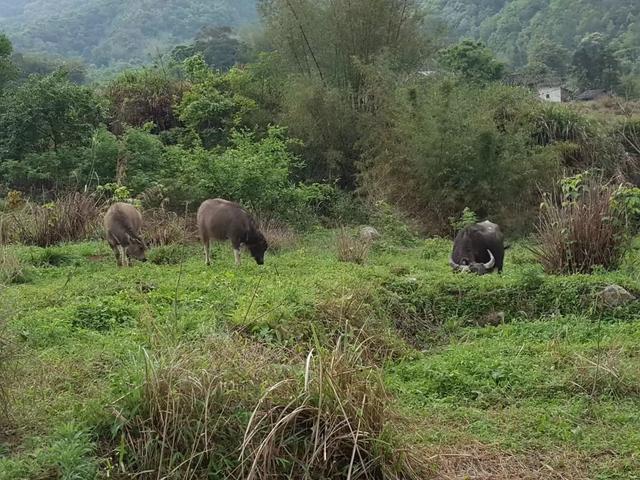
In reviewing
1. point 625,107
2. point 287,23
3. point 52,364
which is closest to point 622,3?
point 625,107

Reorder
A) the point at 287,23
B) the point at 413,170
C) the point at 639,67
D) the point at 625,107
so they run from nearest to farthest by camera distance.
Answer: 1. the point at 413,170
2. the point at 287,23
3. the point at 625,107
4. the point at 639,67

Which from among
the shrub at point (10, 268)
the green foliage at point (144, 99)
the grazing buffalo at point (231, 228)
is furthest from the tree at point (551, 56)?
the shrub at point (10, 268)

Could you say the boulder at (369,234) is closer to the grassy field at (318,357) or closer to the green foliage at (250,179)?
the green foliage at (250,179)

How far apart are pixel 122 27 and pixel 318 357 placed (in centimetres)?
5081

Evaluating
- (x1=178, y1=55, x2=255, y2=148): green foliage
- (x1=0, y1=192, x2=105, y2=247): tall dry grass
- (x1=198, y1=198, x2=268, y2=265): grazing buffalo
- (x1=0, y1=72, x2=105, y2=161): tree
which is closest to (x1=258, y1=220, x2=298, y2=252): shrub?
(x1=198, y1=198, x2=268, y2=265): grazing buffalo

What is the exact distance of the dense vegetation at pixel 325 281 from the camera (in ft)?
13.1

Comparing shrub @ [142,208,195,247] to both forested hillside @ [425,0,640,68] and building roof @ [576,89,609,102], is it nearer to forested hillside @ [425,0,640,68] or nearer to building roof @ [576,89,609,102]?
building roof @ [576,89,609,102]

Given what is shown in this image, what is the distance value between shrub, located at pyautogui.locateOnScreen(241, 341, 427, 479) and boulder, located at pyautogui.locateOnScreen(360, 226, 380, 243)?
331 inches

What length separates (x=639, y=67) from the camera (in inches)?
1463

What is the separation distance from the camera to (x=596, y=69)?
111 feet

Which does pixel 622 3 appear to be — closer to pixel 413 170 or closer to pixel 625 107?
pixel 625 107

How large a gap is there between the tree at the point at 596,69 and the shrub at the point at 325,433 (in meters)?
32.1

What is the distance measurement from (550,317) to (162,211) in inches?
305

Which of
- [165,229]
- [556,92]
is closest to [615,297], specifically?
[165,229]
